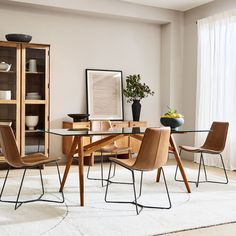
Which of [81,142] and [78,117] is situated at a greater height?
[78,117]

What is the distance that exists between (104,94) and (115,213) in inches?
141

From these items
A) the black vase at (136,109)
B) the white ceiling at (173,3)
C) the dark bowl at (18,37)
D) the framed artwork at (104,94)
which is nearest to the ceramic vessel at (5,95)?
the dark bowl at (18,37)

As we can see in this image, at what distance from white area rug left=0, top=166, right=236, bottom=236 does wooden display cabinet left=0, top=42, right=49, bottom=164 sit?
1314mm

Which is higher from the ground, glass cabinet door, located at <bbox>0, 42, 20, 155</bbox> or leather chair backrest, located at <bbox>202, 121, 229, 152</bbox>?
glass cabinet door, located at <bbox>0, 42, 20, 155</bbox>

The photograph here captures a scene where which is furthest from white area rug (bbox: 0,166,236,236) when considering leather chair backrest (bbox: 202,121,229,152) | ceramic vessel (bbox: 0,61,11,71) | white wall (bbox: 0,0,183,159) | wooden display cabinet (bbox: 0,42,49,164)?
white wall (bbox: 0,0,183,159)

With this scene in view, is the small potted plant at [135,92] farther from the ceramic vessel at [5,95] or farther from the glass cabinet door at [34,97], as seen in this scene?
the ceramic vessel at [5,95]

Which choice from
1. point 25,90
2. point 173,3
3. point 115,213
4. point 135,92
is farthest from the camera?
point 135,92

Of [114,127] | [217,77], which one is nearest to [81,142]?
[114,127]

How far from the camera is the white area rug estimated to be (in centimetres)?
299

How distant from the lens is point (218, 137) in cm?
507

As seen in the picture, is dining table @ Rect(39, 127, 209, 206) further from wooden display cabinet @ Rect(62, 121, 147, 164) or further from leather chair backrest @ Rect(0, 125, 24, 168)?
wooden display cabinet @ Rect(62, 121, 147, 164)

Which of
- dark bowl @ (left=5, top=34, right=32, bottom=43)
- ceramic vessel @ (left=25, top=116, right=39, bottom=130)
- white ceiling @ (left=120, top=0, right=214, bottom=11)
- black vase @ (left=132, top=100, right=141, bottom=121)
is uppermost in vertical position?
white ceiling @ (left=120, top=0, right=214, bottom=11)

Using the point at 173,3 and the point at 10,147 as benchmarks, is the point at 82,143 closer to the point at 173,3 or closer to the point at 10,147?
the point at 10,147

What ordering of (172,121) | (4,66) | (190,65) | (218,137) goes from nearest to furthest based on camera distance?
(172,121) < (218,137) < (4,66) < (190,65)
